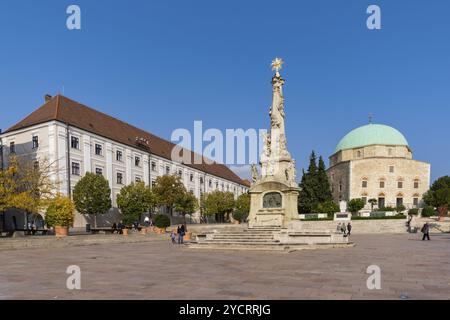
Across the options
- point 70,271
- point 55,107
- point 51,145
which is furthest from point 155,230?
point 70,271

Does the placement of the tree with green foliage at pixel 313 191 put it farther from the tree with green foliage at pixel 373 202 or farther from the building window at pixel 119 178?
the building window at pixel 119 178

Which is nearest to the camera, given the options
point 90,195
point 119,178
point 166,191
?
point 90,195

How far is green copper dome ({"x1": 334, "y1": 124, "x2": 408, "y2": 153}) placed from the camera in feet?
273

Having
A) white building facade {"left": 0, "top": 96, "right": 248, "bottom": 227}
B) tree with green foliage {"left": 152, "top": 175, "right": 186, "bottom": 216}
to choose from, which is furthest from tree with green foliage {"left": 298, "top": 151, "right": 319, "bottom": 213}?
tree with green foliage {"left": 152, "top": 175, "right": 186, "bottom": 216}

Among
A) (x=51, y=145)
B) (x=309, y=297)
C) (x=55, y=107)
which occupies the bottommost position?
(x=309, y=297)

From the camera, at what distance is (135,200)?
146 feet

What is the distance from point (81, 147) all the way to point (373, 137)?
6775cm

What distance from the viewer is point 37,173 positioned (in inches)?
1251

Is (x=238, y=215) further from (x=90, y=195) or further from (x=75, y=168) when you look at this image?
(x=75, y=168)

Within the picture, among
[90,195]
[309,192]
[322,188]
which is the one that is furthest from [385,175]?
[90,195]
